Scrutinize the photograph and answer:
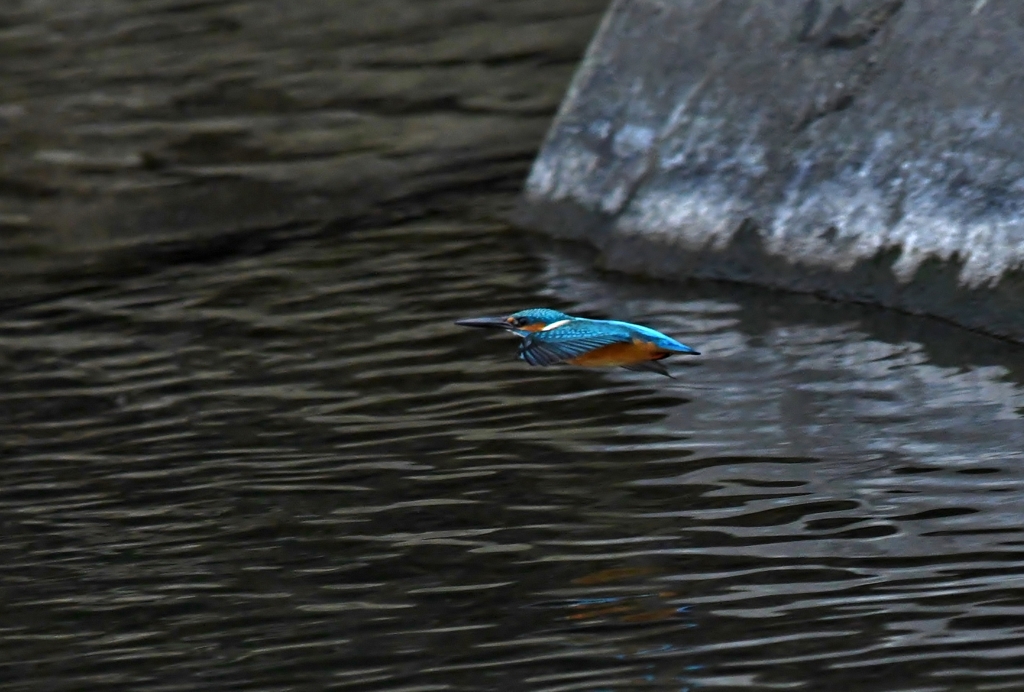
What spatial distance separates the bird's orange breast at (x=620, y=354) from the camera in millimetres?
4852

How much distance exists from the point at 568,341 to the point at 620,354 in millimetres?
165

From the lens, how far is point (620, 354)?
4902 millimetres

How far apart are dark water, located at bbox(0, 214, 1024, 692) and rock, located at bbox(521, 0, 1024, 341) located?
208mm

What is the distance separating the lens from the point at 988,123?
6.10 metres

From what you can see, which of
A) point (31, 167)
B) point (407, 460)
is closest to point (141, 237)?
point (31, 167)

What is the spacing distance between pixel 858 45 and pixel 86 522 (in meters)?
3.44

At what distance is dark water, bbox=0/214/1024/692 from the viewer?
12.4 ft

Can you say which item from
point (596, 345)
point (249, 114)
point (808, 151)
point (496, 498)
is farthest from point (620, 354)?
point (249, 114)

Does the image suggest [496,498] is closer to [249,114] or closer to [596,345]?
[596,345]

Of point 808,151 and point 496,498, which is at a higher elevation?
point 808,151

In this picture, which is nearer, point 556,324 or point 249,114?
point 556,324

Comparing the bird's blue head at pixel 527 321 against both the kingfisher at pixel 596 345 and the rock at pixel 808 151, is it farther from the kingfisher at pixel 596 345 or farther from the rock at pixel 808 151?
the rock at pixel 808 151

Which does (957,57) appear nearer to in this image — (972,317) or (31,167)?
(972,317)

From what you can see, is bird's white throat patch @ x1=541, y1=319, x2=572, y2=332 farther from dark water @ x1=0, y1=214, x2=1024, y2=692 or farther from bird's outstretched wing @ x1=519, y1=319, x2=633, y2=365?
dark water @ x1=0, y1=214, x2=1024, y2=692
